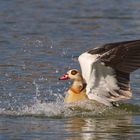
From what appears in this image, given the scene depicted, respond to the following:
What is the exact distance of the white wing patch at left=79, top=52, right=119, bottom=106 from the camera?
45.1 ft

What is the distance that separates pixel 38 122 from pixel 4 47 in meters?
7.53

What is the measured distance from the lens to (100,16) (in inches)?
1012

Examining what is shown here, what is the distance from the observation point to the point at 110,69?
554 inches

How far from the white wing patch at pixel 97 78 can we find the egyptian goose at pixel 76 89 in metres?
0.20

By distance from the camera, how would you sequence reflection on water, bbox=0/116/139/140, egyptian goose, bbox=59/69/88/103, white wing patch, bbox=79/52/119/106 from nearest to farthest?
reflection on water, bbox=0/116/139/140 → white wing patch, bbox=79/52/119/106 → egyptian goose, bbox=59/69/88/103

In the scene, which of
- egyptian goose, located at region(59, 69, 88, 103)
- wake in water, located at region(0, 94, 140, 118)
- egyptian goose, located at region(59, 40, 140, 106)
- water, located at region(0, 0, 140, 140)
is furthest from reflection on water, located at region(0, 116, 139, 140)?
egyptian goose, located at region(59, 69, 88, 103)

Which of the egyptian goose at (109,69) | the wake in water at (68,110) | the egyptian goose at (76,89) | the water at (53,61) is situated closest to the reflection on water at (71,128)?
the water at (53,61)

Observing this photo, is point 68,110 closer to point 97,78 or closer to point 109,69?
point 97,78

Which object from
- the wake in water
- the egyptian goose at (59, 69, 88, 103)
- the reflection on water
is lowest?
the reflection on water

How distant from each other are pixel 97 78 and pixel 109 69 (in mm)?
240

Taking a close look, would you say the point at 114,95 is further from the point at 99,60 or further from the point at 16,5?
the point at 16,5

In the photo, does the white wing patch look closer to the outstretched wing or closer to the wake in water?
the outstretched wing

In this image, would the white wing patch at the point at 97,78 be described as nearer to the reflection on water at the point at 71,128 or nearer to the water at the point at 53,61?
the water at the point at 53,61

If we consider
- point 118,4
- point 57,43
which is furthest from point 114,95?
point 118,4
